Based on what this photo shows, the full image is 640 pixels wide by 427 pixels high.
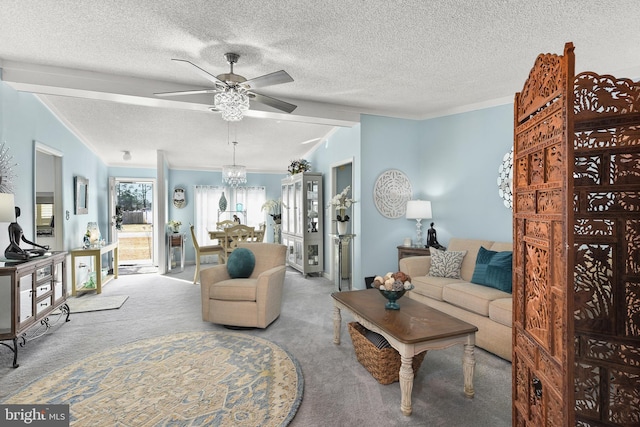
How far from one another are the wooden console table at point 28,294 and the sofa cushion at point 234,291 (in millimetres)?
1515

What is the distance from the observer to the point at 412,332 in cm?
202

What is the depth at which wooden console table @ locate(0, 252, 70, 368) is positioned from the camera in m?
2.50

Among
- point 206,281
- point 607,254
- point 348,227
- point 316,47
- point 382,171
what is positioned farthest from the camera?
point 348,227

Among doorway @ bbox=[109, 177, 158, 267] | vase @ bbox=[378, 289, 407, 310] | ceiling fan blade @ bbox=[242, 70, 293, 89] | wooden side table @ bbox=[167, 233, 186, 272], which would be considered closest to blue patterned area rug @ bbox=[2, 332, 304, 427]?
vase @ bbox=[378, 289, 407, 310]

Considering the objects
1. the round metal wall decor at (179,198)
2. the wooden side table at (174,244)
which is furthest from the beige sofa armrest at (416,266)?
the round metal wall decor at (179,198)

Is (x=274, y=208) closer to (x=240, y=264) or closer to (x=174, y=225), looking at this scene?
(x=174, y=225)

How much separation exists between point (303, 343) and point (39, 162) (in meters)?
4.64

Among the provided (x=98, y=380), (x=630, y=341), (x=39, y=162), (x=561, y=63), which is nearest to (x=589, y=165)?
(x=561, y=63)

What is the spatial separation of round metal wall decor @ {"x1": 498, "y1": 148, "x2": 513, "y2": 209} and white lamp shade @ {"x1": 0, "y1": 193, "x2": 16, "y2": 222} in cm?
486

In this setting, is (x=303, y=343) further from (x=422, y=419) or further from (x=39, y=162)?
(x=39, y=162)

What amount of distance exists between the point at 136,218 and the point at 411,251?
23.4 ft

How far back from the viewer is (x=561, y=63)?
3.55 feet

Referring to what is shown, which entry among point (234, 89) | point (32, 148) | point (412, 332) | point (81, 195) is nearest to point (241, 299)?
point (412, 332)

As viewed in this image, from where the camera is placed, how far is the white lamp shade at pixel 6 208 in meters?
2.49
